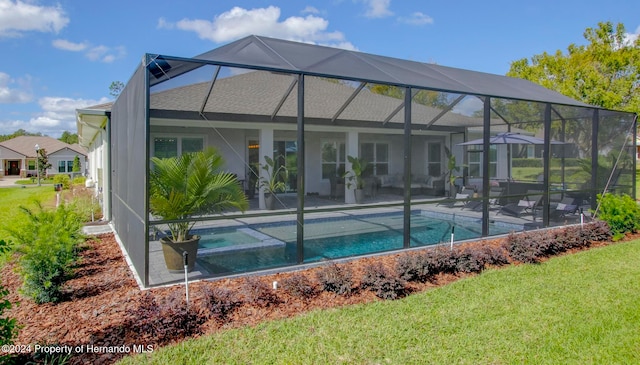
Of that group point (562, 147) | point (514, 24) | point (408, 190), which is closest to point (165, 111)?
point (408, 190)

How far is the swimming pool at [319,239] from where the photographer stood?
19.5 ft

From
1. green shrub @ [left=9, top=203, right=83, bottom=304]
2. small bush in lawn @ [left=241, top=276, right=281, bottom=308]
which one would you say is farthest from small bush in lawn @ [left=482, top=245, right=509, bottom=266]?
green shrub @ [left=9, top=203, right=83, bottom=304]

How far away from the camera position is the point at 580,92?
69.5 feet

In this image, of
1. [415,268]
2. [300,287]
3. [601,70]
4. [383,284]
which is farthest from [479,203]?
[601,70]

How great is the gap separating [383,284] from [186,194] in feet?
9.26

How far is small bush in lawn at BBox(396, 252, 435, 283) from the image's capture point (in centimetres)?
499

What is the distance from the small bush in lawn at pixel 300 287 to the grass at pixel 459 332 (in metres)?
0.41

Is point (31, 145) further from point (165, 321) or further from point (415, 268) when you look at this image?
point (415, 268)

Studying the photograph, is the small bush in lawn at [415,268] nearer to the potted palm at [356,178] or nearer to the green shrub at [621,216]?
the green shrub at [621,216]

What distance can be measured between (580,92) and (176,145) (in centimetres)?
2101

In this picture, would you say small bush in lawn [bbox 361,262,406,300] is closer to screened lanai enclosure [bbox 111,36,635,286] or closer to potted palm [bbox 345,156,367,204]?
screened lanai enclosure [bbox 111,36,635,286]

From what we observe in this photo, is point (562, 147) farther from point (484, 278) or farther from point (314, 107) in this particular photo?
point (314, 107)

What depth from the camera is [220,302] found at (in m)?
3.93

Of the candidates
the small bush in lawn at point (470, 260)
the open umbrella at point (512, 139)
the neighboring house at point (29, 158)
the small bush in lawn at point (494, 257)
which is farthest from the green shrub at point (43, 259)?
the neighboring house at point (29, 158)
